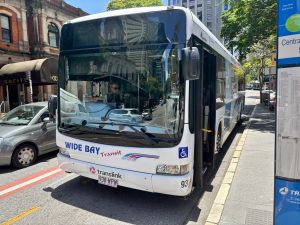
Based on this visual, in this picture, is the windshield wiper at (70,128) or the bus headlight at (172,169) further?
the windshield wiper at (70,128)

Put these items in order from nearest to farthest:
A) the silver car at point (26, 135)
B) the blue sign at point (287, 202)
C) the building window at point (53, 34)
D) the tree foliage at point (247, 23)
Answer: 1. the blue sign at point (287, 202)
2. the silver car at point (26, 135)
3. the tree foliage at point (247, 23)
4. the building window at point (53, 34)

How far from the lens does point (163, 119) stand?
394 cm

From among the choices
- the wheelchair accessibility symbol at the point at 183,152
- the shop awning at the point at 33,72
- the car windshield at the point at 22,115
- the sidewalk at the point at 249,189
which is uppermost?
the shop awning at the point at 33,72

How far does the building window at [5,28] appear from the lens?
61.5 feet

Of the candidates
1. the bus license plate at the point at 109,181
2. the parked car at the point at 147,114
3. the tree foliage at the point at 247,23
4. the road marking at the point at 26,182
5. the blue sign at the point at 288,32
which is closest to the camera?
the blue sign at the point at 288,32

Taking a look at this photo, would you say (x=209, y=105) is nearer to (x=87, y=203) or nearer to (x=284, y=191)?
(x=87, y=203)

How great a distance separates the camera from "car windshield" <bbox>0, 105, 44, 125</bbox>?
7184 mm

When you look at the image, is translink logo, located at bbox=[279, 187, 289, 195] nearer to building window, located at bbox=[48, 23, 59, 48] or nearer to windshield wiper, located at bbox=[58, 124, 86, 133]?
windshield wiper, located at bbox=[58, 124, 86, 133]

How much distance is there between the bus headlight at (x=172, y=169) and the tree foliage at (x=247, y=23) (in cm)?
1063

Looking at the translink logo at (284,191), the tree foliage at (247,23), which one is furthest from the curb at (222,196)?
the tree foliage at (247,23)

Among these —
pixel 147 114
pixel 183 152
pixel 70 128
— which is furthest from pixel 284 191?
pixel 70 128

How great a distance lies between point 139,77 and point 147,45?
48cm

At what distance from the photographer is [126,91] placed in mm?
4230

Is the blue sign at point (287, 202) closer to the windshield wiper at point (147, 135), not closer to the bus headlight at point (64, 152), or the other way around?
the windshield wiper at point (147, 135)
